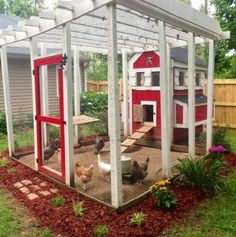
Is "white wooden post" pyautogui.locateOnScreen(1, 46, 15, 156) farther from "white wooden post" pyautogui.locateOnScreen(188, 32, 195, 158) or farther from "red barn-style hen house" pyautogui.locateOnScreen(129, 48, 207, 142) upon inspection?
"white wooden post" pyautogui.locateOnScreen(188, 32, 195, 158)

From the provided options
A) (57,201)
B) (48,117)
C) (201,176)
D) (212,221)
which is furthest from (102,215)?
(48,117)

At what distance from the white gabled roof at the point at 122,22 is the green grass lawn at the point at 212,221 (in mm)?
2816

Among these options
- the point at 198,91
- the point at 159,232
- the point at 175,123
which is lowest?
the point at 159,232

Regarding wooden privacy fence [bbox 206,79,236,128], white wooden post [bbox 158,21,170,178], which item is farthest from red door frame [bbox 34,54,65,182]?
wooden privacy fence [bbox 206,79,236,128]

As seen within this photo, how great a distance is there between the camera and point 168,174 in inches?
195

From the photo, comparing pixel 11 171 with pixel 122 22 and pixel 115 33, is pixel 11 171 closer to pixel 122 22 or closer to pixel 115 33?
pixel 122 22

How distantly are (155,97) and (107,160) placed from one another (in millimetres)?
2158

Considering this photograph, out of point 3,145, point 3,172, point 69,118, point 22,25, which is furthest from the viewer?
point 3,145

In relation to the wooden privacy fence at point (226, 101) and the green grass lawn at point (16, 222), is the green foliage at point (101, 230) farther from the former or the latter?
the wooden privacy fence at point (226, 101)

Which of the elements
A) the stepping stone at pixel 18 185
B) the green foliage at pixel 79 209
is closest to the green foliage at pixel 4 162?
the stepping stone at pixel 18 185

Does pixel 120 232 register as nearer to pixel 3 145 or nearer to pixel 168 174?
pixel 168 174

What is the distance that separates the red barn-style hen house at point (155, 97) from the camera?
7.46 metres

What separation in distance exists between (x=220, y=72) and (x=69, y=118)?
934 centimetres

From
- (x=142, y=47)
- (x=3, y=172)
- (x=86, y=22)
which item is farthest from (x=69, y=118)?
(x=142, y=47)
